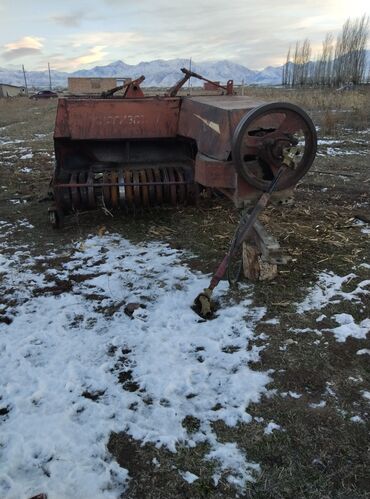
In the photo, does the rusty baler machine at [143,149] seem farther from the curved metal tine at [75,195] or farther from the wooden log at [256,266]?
the wooden log at [256,266]

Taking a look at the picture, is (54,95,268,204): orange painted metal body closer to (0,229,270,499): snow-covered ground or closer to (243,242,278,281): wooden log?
(243,242,278,281): wooden log

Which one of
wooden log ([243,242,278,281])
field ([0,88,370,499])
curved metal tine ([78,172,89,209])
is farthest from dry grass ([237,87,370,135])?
wooden log ([243,242,278,281])

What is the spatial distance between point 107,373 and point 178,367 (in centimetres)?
47

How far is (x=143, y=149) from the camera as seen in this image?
6121 mm

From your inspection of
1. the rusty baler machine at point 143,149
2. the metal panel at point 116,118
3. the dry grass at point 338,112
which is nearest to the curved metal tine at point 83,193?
the rusty baler machine at point 143,149

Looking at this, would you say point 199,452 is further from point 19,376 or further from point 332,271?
point 332,271

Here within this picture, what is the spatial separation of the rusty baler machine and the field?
49 centimetres

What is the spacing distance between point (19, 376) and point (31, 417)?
0.41 m

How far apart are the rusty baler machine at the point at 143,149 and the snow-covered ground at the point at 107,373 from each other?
1.16m

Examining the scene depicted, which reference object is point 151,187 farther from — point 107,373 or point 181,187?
point 107,373

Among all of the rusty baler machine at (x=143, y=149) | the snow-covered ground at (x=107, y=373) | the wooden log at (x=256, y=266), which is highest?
the rusty baler machine at (x=143, y=149)

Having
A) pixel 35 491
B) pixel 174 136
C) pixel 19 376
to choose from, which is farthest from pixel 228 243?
pixel 35 491

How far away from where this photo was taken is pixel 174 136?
5695 millimetres

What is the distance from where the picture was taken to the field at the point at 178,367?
2.20 meters
